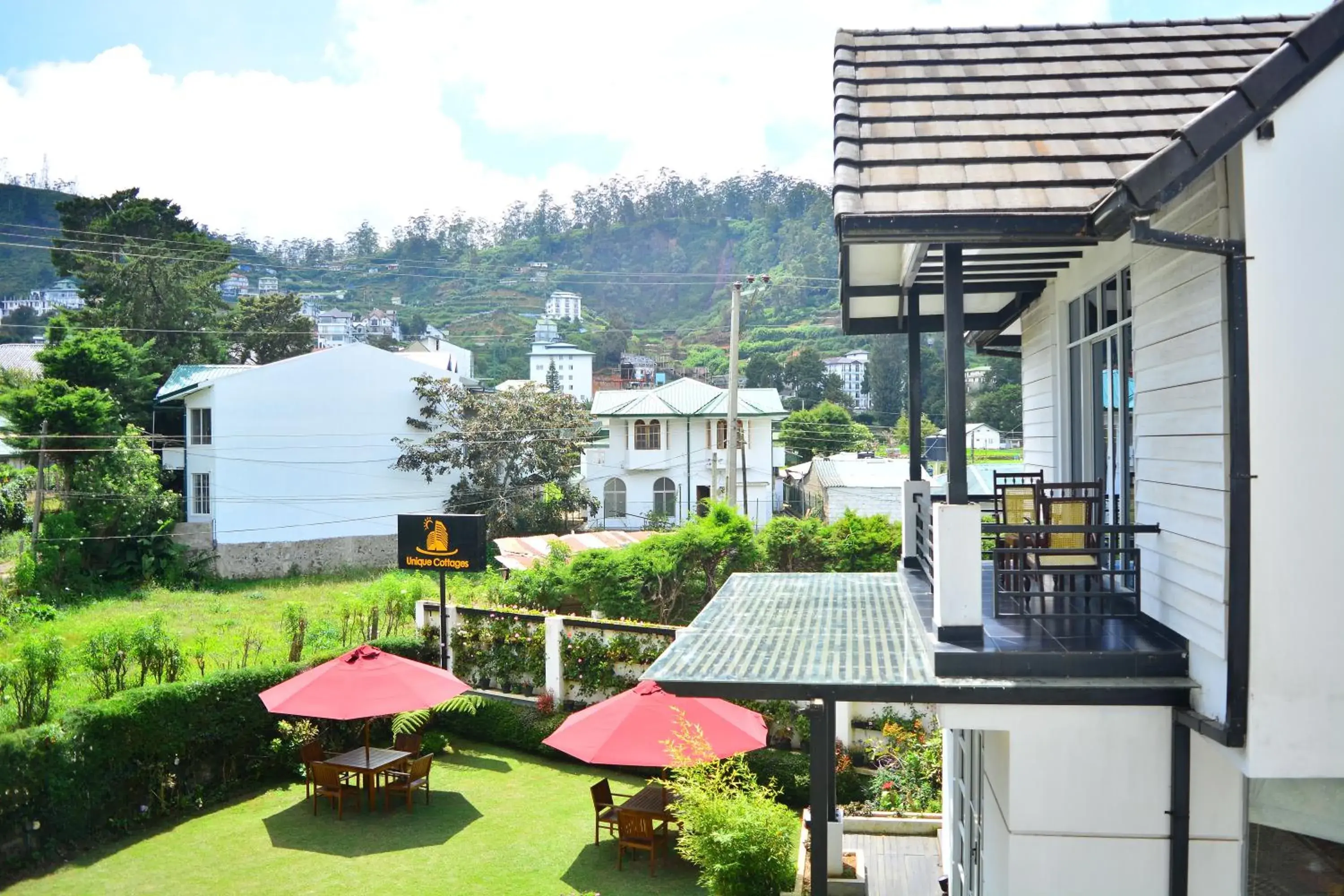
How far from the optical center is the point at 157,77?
2672 inches

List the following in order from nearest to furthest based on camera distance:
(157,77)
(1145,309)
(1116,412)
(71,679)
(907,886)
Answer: (1145,309) < (1116,412) < (907,886) < (71,679) < (157,77)

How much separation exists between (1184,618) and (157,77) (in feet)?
255

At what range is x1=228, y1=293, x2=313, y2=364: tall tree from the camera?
46406 mm

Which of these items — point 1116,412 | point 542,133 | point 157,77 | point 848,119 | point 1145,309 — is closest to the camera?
point 1145,309

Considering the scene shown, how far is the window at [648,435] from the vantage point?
134ft

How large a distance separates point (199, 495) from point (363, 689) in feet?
86.5

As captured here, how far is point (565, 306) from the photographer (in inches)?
4574

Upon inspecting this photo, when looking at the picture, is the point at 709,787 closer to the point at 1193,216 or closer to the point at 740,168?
the point at 1193,216

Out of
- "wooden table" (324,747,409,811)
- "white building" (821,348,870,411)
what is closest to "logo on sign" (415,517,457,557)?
"wooden table" (324,747,409,811)

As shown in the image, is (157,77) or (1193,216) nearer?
(1193,216)

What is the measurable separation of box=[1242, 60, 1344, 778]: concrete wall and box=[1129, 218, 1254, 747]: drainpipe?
4 cm

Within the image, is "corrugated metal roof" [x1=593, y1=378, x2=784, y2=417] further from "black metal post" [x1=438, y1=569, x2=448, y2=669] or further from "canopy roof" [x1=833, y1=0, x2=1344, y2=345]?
"canopy roof" [x1=833, y1=0, x2=1344, y2=345]

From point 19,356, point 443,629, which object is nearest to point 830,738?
point 443,629

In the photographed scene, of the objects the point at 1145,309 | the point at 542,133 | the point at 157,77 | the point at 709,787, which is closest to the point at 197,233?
the point at 157,77
